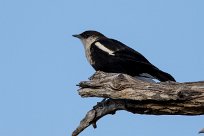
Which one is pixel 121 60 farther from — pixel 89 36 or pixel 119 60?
pixel 89 36

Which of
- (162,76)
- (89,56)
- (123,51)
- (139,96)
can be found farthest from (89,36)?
(139,96)

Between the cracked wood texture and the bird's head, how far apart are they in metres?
3.45

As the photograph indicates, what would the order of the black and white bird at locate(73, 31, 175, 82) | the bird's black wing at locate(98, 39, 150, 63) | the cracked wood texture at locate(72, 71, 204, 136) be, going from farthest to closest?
1. the bird's black wing at locate(98, 39, 150, 63)
2. the black and white bird at locate(73, 31, 175, 82)
3. the cracked wood texture at locate(72, 71, 204, 136)

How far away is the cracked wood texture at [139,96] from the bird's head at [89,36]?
345cm

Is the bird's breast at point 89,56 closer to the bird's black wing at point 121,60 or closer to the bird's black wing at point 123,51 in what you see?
the bird's black wing at point 121,60

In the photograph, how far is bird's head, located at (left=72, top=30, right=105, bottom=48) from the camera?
40.1 feet

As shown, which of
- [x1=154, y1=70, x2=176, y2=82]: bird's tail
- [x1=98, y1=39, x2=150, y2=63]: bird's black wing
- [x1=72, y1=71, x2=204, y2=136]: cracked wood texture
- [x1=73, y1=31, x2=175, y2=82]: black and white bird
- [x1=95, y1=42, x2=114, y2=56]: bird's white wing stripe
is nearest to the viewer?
[x1=72, y1=71, x2=204, y2=136]: cracked wood texture

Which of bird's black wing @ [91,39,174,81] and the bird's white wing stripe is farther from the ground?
the bird's white wing stripe

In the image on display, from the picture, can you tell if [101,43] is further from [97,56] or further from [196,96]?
[196,96]

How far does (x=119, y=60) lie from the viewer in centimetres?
1038

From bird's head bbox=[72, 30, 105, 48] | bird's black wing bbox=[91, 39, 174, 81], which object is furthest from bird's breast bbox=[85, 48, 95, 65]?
bird's head bbox=[72, 30, 105, 48]

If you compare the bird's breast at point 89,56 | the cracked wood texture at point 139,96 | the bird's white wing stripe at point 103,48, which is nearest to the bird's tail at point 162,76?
the cracked wood texture at point 139,96

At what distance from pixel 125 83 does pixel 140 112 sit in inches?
20.3

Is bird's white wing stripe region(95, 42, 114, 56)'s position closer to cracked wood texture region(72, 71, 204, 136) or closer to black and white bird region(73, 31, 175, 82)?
black and white bird region(73, 31, 175, 82)
